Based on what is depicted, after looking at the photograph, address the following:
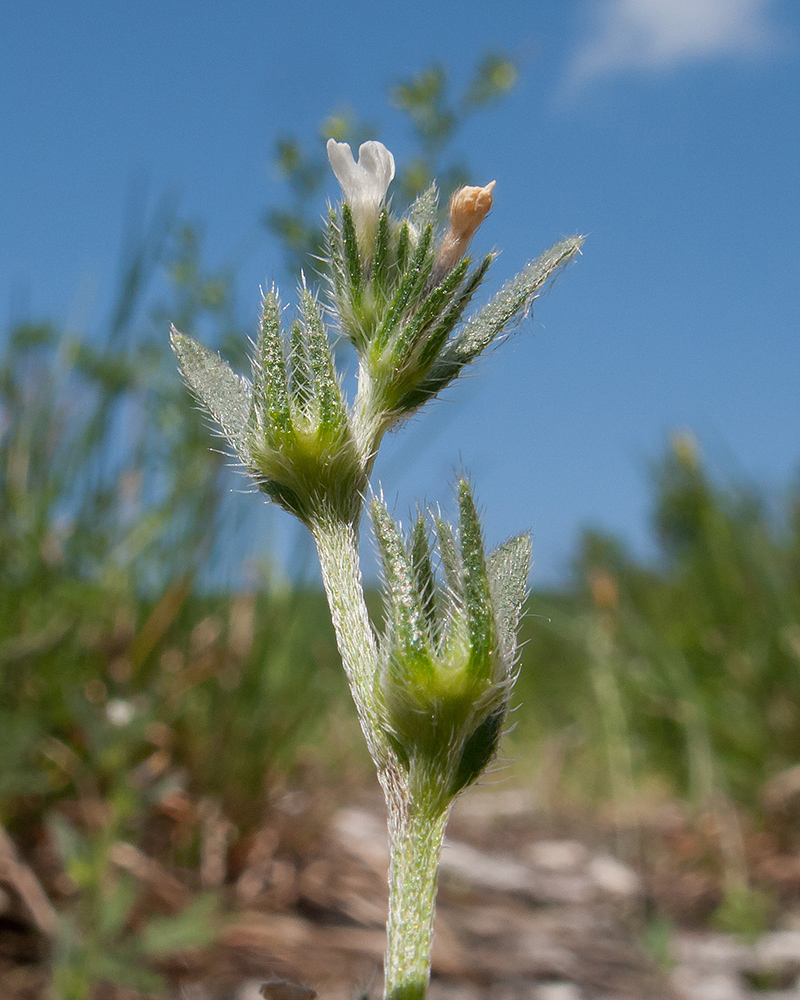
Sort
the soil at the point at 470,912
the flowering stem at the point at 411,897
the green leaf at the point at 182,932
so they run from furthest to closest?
the soil at the point at 470,912 → the green leaf at the point at 182,932 → the flowering stem at the point at 411,897

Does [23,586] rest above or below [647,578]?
below

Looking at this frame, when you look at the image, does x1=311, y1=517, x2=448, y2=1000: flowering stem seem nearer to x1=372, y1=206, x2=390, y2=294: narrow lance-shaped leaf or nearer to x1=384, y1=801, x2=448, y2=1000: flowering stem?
x1=384, y1=801, x2=448, y2=1000: flowering stem

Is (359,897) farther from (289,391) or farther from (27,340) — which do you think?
(289,391)

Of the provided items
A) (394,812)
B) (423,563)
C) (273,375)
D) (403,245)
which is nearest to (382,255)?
(403,245)

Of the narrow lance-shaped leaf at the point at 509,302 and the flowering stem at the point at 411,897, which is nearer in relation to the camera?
the flowering stem at the point at 411,897

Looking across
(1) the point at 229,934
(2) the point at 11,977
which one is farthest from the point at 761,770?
(2) the point at 11,977

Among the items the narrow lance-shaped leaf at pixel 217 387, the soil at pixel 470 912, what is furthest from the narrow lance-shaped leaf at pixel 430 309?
the soil at pixel 470 912

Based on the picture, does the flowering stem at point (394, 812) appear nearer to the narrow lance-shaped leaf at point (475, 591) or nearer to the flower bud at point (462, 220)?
the narrow lance-shaped leaf at point (475, 591)
